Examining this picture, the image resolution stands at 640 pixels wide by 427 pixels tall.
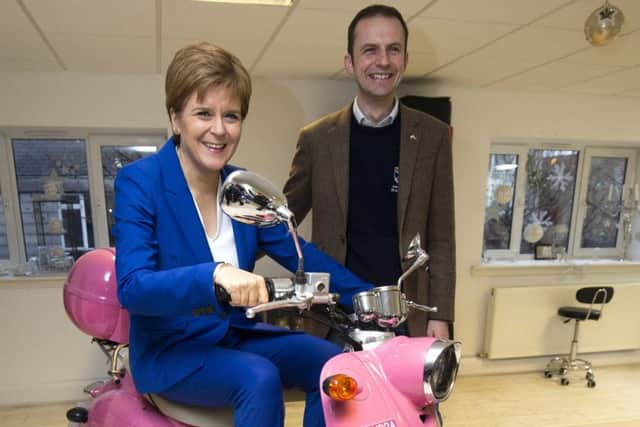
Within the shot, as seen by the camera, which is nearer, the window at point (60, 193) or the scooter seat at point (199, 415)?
the scooter seat at point (199, 415)

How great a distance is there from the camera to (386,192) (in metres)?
1.39

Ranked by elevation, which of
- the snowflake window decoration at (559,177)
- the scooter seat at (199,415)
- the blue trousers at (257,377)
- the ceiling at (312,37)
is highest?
the ceiling at (312,37)

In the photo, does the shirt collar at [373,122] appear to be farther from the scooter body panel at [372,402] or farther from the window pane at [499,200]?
the window pane at [499,200]

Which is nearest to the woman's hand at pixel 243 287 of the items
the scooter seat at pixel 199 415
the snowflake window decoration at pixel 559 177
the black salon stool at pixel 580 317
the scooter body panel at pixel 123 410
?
the scooter seat at pixel 199 415

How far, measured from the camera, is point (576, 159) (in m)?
3.63

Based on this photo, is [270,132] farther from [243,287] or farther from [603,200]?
[603,200]

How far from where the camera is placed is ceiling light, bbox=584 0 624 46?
161cm

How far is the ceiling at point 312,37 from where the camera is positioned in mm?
1709

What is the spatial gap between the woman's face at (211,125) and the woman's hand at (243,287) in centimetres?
32

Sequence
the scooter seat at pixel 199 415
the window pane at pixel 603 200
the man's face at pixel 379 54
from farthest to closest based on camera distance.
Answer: the window pane at pixel 603 200, the man's face at pixel 379 54, the scooter seat at pixel 199 415

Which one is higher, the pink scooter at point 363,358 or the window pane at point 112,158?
the window pane at point 112,158

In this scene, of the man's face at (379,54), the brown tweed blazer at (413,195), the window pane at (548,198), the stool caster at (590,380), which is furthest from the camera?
the window pane at (548,198)

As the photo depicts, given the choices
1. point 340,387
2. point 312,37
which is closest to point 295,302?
point 340,387

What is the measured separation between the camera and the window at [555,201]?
3.49 metres
